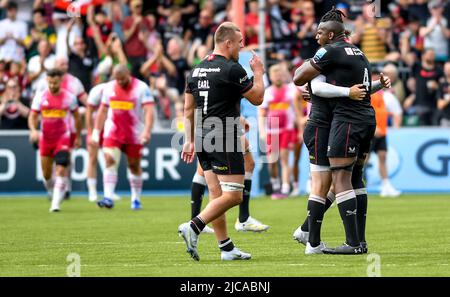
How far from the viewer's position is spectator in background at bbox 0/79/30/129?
90.8 ft

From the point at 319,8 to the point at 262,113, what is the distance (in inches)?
250

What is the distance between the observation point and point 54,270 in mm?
11469

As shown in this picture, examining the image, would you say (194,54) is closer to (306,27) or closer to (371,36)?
(306,27)

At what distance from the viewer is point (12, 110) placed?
27.8 metres

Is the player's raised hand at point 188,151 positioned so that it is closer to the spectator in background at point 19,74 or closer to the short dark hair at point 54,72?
the short dark hair at point 54,72

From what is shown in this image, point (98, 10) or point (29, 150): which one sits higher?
point (98, 10)

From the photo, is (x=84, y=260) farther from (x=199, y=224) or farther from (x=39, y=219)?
(x=39, y=219)

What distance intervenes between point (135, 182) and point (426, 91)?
30.2 feet

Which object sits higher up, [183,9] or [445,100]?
[183,9]

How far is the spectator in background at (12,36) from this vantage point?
96.3 feet

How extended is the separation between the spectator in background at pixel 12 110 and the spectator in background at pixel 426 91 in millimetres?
9117
